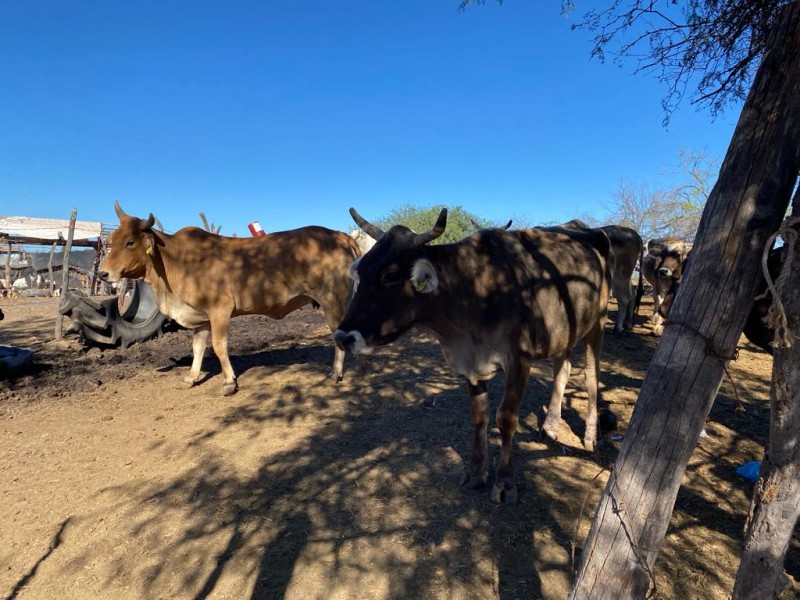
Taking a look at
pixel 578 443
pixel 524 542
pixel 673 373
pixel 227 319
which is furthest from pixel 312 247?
pixel 673 373

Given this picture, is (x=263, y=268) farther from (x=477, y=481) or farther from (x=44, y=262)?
(x=44, y=262)

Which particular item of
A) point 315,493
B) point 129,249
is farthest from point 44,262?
point 315,493

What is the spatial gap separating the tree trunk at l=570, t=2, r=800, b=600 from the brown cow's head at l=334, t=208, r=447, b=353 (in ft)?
6.07

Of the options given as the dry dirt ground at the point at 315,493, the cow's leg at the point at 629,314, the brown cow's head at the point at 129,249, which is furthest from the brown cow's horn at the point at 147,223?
the cow's leg at the point at 629,314

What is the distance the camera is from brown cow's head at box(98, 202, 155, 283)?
6520 millimetres

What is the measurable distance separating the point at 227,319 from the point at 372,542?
14.6 ft

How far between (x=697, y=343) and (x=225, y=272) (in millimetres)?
6383

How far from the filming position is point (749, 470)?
386cm

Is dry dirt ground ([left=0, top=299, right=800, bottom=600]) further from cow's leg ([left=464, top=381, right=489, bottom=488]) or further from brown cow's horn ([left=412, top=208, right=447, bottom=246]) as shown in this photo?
brown cow's horn ([left=412, top=208, right=447, bottom=246])

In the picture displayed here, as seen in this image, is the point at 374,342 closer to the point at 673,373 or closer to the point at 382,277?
the point at 382,277

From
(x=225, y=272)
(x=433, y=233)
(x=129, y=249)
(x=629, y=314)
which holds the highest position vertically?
(x=433, y=233)

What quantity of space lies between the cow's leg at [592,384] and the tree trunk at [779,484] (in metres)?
2.85

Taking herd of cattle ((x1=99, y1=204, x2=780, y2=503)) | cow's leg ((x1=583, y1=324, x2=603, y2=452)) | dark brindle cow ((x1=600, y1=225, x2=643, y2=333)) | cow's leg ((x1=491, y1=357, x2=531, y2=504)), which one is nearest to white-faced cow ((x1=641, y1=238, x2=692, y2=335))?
dark brindle cow ((x1=600, y1=225, x2=643, y2=333))

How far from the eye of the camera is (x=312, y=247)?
719 cm
